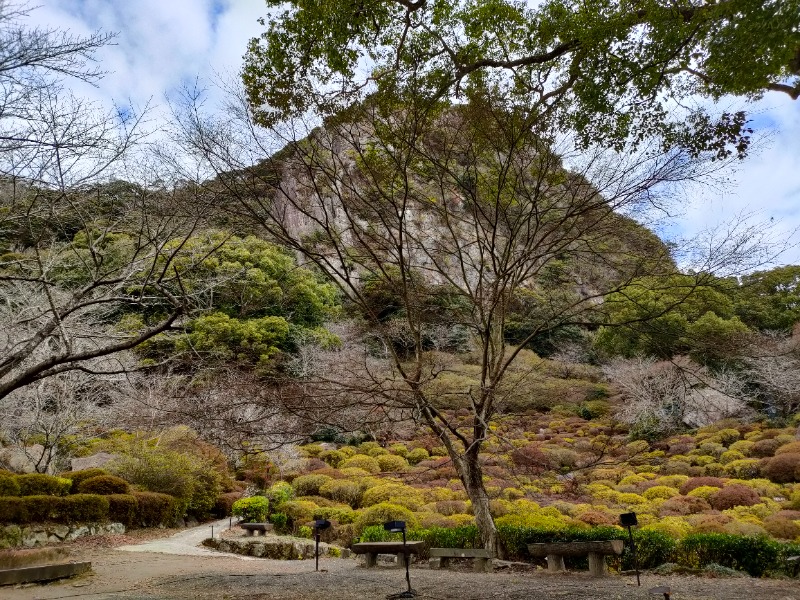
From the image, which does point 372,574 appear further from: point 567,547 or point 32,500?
point 32,500

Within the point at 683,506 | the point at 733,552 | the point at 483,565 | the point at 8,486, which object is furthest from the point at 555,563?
the point at 8,486

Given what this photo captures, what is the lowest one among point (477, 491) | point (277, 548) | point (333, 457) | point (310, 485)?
point (277, 548)

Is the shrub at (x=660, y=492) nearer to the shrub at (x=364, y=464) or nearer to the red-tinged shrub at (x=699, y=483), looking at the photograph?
the red-tinged shrub at (x=699, y=483)

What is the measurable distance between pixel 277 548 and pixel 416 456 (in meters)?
9.27

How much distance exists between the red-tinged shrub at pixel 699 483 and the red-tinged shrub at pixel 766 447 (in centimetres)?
322

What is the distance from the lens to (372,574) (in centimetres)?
754

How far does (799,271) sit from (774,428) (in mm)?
7752

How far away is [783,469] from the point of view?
13773 mm

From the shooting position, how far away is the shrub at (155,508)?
484 inches

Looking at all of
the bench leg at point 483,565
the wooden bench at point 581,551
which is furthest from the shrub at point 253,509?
the wooden bench at point 581,551

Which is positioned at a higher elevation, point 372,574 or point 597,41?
point 597,41

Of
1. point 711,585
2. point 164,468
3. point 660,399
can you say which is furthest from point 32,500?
point 660,399

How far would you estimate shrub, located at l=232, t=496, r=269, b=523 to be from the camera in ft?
43.5

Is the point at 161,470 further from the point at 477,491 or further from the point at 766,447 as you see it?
the point at 766,447
